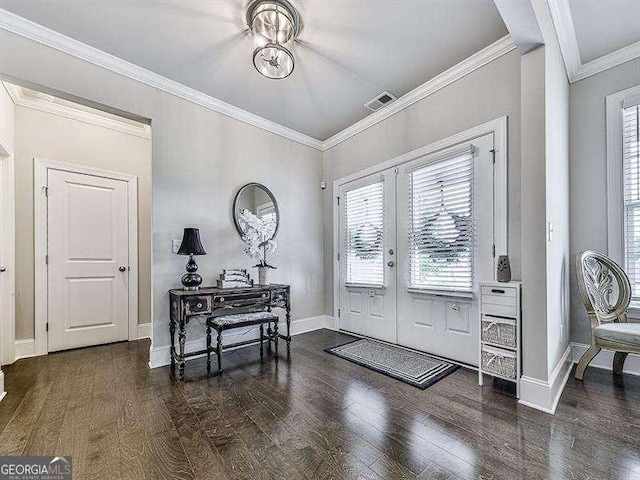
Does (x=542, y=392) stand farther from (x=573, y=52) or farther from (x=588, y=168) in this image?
(x=573, y=52)

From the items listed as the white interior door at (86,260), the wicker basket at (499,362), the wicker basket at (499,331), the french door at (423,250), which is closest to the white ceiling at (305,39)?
the french door at (423,250)

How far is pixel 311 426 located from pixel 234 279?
1.78m

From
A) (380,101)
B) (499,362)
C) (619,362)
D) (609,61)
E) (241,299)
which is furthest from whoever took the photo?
(380,101)

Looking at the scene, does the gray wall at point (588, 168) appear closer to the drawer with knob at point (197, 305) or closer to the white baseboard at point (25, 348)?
the drawer with knob at point (197, 305)

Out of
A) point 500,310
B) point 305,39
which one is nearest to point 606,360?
point 500,310

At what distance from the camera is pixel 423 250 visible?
120 inches

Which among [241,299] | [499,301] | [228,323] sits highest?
[499,301]

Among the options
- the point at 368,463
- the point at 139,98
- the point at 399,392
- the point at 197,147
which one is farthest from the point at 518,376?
the point at 139,98

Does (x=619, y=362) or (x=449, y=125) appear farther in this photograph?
(x=449, y=125)

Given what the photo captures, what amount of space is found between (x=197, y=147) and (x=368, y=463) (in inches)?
124

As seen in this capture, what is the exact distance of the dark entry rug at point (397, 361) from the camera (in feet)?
8.10

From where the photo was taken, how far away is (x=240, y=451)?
1548mm

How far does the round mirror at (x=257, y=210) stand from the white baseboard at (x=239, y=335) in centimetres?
114

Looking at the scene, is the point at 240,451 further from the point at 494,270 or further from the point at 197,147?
the point at 197,147
